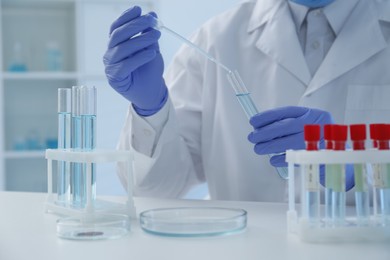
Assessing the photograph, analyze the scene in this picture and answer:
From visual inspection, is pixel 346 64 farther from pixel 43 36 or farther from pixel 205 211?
pixel 43 36

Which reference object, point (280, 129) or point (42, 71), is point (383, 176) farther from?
point (42, 71)

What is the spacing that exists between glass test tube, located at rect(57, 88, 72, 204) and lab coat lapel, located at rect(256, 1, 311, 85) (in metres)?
0.76

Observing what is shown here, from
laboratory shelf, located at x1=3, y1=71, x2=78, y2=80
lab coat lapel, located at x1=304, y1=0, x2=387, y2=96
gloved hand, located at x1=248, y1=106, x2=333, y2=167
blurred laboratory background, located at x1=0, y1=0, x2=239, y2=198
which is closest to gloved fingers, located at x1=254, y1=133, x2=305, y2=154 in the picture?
gloved hand, located at x1=248, y1=106, x2=333, y2=167

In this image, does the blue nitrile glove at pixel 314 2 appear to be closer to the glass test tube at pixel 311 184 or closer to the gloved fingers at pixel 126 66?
the gloved fingers at pixel 126 66

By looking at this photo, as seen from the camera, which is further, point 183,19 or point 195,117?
point 183,19

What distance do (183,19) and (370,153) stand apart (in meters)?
3.23

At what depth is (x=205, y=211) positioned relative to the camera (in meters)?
0.99

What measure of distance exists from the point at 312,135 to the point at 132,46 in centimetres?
62

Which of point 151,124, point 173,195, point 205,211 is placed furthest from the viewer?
point 173,195

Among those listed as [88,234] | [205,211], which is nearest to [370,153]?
[205,211]

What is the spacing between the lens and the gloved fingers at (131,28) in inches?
52.4

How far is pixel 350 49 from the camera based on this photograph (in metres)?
1.57

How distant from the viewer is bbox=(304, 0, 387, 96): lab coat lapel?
1.56 m

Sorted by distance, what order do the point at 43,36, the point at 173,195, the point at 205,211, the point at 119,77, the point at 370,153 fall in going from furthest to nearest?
1. the point at 43,36
2. the point at 173,195
3. the point at 119,77
4. the point at 205,211
5. the point at 370,153
